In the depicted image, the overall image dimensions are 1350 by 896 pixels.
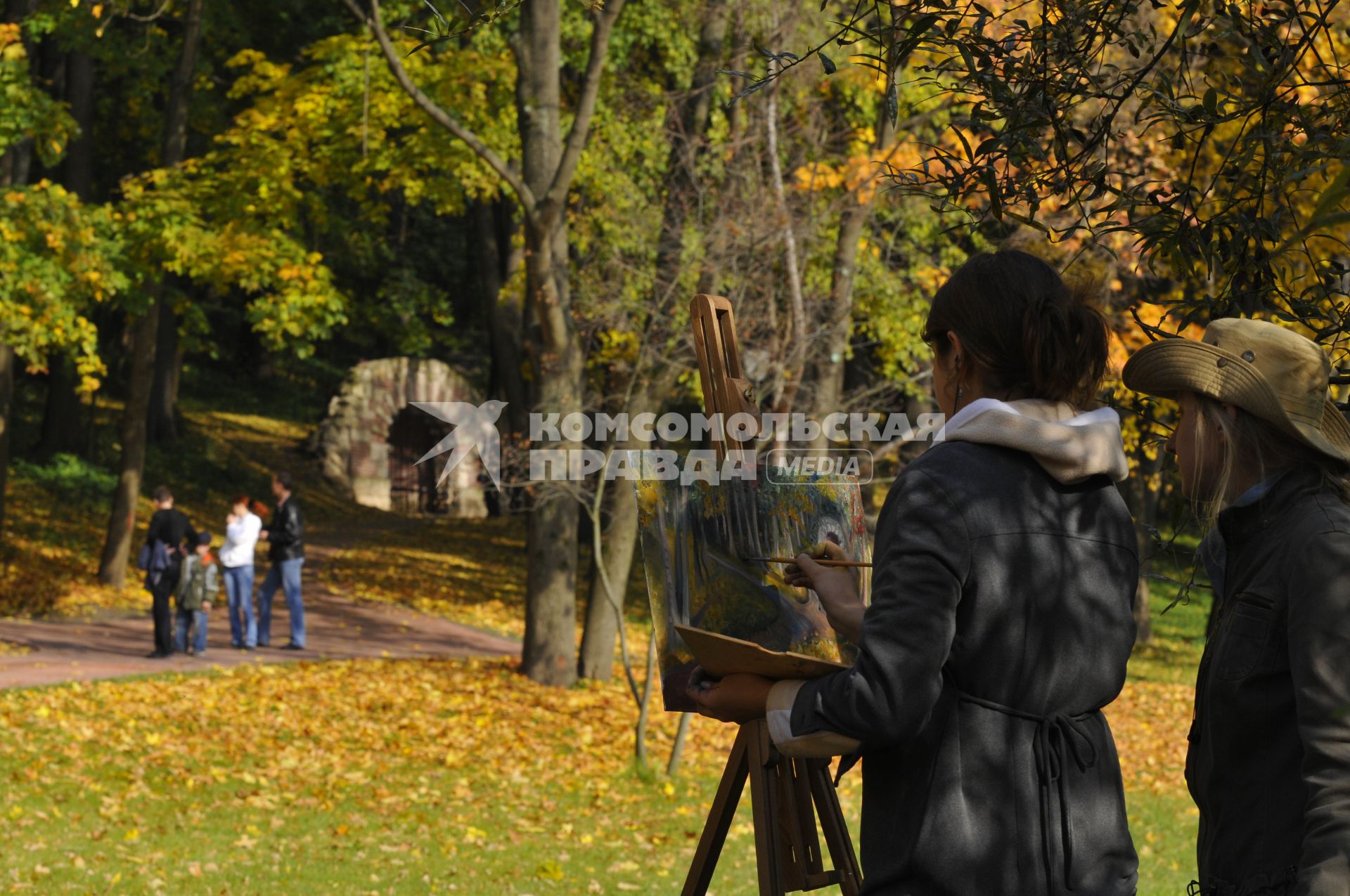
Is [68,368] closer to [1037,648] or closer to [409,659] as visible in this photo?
[409,659]

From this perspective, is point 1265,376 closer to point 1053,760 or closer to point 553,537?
point 1053,760

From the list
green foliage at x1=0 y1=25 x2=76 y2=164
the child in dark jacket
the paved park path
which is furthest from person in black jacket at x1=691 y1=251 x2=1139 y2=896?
green foliage at x1=0 y1=25 x2=76 y2=164

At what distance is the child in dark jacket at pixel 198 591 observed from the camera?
577 inches

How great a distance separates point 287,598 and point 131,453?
4.90 meters

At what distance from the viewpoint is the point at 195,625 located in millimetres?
15328

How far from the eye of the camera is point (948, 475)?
2.45m

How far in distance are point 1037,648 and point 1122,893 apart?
→ 0.50 meters

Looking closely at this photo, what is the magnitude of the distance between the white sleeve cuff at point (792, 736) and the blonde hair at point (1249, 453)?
2.66 feet

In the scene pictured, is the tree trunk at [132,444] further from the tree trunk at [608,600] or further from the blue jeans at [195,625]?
the tree trunk at [608,600]

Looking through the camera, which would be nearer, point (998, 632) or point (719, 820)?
point (998, 632)

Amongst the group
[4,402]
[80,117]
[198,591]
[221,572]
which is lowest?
[198,591]

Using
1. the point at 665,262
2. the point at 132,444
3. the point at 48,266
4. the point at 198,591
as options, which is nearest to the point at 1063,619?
the point at 665,262

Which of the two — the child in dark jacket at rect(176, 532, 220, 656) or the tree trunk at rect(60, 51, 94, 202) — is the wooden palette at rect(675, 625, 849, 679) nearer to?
the child in dark jacket at rect(176, 532, 220, 656)

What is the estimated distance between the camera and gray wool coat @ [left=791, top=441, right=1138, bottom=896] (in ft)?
7.73
